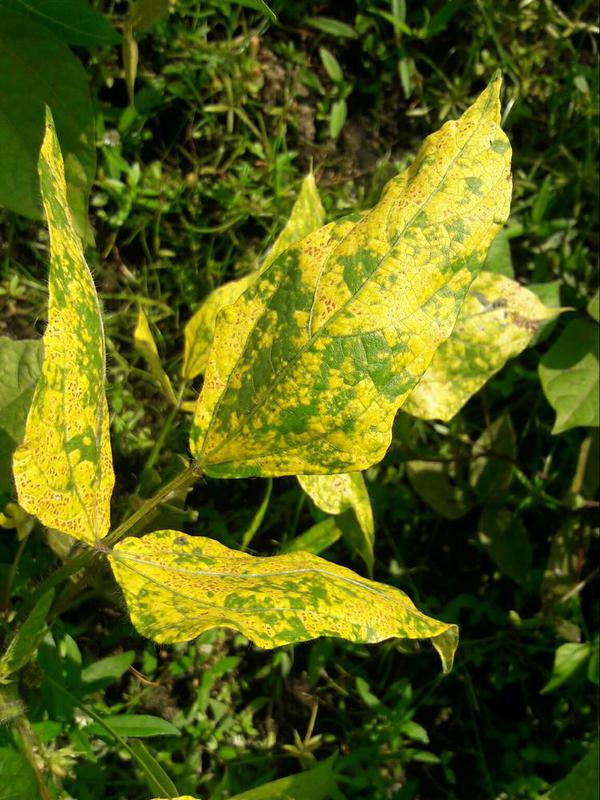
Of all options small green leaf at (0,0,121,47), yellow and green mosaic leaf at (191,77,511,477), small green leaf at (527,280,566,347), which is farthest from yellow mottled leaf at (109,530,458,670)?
small green leaf at (527,280,566,347)

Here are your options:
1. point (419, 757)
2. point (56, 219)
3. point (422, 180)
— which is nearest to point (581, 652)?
point (419, 757)

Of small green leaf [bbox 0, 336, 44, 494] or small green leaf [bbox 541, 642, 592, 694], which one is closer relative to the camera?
small green leaf [bbox 0, 336, 44, 494]

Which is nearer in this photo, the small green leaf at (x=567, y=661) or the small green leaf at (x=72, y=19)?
the small green leaf at (x=72, y=19)

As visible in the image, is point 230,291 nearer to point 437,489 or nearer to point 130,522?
point 130,522

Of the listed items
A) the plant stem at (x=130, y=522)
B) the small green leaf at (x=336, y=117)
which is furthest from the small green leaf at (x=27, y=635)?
the small green leaf at (x=336, y=117)

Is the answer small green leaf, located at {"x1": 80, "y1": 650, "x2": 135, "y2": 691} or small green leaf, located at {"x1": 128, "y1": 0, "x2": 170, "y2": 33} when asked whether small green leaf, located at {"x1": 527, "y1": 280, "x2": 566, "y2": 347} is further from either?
small green leaf, located at {"x1": 80, "y1": 650, "x2": 135, "y2": 691}

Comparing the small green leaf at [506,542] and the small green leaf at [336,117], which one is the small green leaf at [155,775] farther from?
the small green leaf at [336,117]

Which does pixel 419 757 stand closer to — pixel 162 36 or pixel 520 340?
pixel 520 340

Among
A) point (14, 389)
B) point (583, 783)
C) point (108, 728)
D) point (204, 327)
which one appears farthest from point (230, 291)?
point (583, 783)
